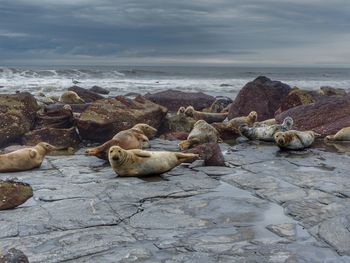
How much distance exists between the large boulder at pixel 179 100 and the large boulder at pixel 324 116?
19.4 ft

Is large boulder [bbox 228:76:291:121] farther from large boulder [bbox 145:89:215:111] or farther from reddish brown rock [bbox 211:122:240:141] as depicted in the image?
reddish brown rock [bbox 211:122:240:141]

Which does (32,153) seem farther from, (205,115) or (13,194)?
(205,115)

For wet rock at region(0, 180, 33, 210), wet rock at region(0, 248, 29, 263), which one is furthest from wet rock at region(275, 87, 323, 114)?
wet rock at region(0, 248, 29, 263)

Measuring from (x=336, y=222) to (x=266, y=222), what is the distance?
77 centimetres

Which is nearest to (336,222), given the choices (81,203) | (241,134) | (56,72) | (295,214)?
(295,214)

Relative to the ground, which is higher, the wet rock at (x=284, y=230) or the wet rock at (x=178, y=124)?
the wet rock at (x=284, y=230)

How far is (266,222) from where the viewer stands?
5.50 metres

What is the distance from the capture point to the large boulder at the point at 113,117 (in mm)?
11500

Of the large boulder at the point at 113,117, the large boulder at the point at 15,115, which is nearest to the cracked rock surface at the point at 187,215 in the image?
the large boulder at the point at 113,117

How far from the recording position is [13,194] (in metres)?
6.42

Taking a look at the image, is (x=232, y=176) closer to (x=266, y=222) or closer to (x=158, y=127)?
(x=266, y=222)

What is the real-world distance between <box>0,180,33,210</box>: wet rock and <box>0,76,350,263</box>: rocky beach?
0.8 inches

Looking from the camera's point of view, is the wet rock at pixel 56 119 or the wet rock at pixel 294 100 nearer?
the wet rock at pixel 56 119

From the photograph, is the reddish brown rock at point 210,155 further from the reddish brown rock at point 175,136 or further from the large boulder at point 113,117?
the large boulder at point 113,117
